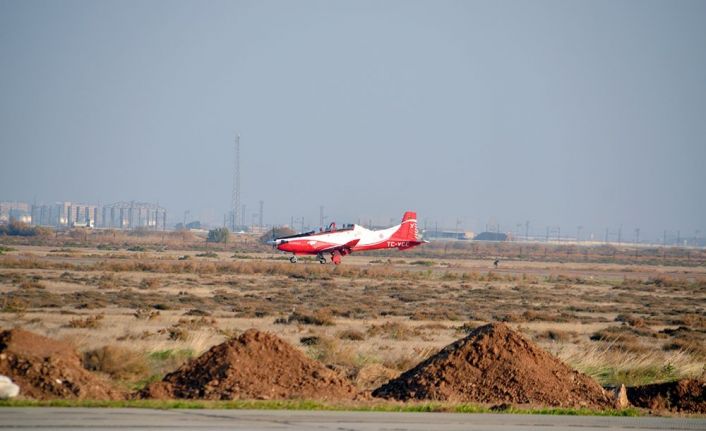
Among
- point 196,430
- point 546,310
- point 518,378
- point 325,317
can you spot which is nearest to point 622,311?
point 546,310

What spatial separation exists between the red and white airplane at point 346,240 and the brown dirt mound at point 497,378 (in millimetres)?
48405

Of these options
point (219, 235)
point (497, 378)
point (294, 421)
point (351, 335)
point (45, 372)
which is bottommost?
point (351, 335)

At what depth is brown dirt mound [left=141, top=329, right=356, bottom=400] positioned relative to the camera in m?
17.9

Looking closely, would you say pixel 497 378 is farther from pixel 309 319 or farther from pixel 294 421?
pixel 309 319

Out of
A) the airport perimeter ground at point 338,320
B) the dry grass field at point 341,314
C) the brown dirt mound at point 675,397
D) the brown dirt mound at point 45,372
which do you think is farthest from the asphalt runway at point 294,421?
the dry grass field at point 341,314

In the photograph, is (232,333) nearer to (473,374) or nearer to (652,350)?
(473,374)

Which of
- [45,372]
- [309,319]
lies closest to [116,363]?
[45,372]

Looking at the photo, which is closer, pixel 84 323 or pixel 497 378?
pixel 497 378

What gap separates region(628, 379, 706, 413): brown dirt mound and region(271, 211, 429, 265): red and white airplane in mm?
49123

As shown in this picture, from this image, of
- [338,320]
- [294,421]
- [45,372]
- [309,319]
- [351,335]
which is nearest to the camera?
[294,421]

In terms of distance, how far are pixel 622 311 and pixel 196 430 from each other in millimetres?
34808

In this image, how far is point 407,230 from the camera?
75750 millimetres

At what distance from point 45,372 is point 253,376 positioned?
3.75 m

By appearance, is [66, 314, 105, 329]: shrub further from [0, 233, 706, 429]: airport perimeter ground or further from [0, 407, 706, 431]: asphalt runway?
[0, 407, 706, 431]: asphalt runway
